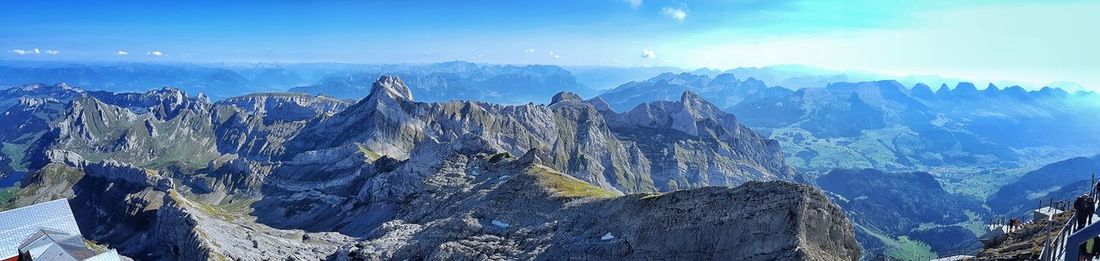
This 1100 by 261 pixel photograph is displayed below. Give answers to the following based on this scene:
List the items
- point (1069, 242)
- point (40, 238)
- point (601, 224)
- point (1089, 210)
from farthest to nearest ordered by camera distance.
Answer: point (601, 224) → point (40, 238) → point (1089, 210) → point (1069, 242)

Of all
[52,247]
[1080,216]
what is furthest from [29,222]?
[1080,216]

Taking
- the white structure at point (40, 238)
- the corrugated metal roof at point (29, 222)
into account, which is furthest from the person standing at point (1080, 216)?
the corrugated metal roof at point (29, 222)

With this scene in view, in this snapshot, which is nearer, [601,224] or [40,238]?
[40,238]

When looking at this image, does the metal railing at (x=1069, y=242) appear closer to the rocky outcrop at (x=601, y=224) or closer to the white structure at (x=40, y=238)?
the rocky outcrop at (x=601, y=224)

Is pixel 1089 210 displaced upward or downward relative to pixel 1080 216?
upward

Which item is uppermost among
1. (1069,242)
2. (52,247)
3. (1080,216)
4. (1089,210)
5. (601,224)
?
(1089,210)

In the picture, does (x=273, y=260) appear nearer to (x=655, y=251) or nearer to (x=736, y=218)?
(x=655, y=251)

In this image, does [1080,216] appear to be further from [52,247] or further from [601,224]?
[52,247]

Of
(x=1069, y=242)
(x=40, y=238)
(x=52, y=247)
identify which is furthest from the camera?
(x=40, y=238)
